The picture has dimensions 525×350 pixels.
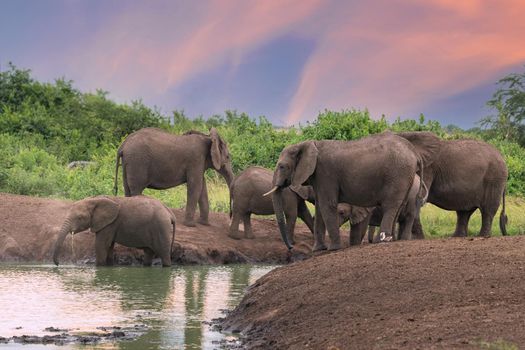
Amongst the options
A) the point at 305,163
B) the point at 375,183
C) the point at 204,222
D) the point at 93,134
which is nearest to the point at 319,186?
the point at 305,163

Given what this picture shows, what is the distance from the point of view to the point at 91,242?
18.2 m

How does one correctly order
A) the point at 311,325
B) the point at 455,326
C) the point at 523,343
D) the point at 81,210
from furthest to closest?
the point at 81,210
the point at 311,325
the point at 455,326
the point at 523,343

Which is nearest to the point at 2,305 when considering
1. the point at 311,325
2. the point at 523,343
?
the point at 311,325

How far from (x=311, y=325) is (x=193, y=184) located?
11550mm

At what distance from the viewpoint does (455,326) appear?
740 centimetres

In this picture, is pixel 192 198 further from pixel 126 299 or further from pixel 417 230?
pixel 126 299

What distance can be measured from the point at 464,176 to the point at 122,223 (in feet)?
19.7

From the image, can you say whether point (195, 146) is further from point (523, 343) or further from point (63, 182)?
point (523, 343)

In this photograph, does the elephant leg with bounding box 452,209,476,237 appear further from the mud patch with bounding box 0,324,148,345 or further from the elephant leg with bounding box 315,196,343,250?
the mud patch with bounding box 0,324,148,345

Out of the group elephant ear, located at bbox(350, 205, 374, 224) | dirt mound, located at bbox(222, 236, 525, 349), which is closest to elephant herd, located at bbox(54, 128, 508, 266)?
elephant ear, located at bbox(350, 205, 374, 224)

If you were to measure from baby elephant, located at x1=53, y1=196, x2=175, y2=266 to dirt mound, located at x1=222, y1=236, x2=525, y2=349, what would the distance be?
5.87m

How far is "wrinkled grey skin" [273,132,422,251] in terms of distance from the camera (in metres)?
13.8

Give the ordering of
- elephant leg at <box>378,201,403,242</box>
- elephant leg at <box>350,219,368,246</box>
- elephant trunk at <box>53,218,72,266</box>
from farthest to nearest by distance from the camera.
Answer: elephant trunk at <box>53,218,72,266</box>, elephant leg at <box>350,219,368,246</box>, elephant leg at <box>378,201,403,242</box>

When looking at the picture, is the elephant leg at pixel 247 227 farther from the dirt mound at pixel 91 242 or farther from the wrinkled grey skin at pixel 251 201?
the dirt mound at pixel 91 242
